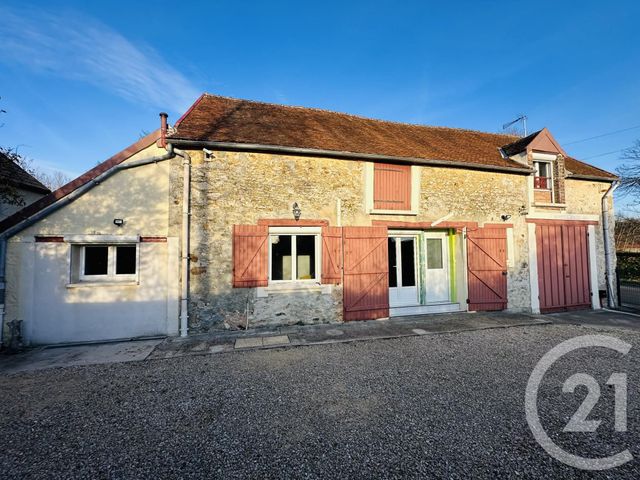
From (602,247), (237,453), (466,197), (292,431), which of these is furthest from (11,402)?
(602,247)

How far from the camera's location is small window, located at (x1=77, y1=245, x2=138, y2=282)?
234 inches

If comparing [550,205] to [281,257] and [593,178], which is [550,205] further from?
[281,257]

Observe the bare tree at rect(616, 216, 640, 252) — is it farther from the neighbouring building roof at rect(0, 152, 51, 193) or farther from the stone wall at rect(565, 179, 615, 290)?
the neighbouring building roof at rect(0, 152, 51, 193)

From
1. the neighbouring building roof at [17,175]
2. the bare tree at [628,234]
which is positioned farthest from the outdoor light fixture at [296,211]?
the bare tree at [628,234]

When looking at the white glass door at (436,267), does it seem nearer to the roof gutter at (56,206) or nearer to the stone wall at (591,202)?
the stone wall at (591,202)

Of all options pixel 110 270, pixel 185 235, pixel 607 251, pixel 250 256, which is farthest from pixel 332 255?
pixel 607 251

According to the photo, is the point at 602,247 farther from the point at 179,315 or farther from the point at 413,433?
the point at 179,315

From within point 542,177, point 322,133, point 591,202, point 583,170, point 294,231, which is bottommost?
point 294,231

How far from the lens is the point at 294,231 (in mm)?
6770

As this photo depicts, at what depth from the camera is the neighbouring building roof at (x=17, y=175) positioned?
755 cm

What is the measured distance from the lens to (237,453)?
246 centimetres

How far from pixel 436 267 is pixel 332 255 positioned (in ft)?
11.6

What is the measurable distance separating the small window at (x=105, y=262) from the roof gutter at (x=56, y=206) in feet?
2.85

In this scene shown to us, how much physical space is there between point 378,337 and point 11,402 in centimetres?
559
